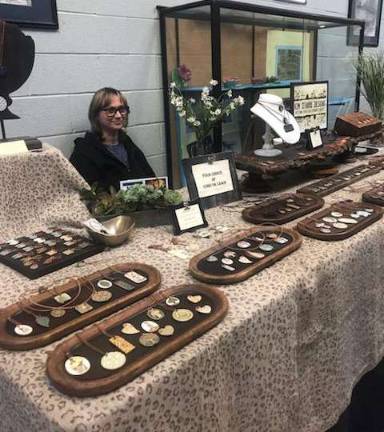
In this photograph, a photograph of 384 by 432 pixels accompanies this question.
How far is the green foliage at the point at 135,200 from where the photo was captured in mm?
1170

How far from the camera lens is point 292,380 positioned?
A: 89 centimetres

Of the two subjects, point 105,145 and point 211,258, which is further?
point 105,145

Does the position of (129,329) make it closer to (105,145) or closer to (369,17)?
(105,145)

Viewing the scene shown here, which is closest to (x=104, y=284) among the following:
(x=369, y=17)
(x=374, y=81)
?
(x=374, y=81)

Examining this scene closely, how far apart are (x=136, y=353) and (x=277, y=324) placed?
0.32 metres

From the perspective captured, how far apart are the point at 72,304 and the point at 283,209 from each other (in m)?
0.73

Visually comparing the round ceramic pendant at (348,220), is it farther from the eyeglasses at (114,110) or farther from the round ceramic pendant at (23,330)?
the eyeglasses at (114,110)

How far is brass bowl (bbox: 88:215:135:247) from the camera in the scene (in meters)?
1.07

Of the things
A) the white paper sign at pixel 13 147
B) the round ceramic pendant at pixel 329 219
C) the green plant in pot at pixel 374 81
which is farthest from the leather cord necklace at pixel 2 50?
the green plant in pot at pixel 374 81

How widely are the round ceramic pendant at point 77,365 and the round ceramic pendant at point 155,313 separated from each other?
0.49 feet

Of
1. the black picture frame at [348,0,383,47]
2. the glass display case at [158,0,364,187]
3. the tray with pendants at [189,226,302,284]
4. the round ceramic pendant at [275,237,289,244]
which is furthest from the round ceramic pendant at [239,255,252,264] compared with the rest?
the black picture frame at [348,0,383,47]

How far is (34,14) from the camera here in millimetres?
1594

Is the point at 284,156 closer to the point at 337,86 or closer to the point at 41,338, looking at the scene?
the point at 41,338

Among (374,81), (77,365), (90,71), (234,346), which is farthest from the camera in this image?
(374,81)
